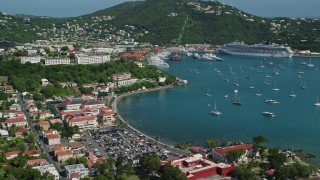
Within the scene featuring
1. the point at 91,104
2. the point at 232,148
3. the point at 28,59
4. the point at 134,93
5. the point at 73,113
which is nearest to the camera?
the point at 232,148

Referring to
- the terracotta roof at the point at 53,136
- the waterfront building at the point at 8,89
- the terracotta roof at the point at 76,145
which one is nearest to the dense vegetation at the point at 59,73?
the waterfront building at the point at 8,89

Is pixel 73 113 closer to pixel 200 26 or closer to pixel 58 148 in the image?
pixel 58 148

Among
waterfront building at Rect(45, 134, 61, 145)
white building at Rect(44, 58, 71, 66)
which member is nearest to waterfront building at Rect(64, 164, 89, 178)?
waterfront building at Rect(45, 134, 61, 145)

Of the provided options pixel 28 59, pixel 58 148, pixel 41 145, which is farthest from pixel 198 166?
pixel 28 59

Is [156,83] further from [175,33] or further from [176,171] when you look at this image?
[175,33]

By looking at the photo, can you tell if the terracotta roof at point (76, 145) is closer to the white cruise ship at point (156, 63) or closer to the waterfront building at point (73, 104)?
the waterfront building at point (73, 104)

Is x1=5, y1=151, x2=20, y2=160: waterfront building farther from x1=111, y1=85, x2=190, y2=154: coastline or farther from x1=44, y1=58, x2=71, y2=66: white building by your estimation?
x1=44, y1=58, x2=71, y2=66: white building
